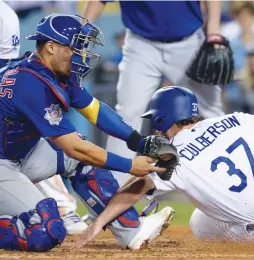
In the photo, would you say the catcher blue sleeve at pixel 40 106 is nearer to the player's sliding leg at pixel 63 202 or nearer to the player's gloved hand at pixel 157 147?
the player's gloved hand at pixel 157 147

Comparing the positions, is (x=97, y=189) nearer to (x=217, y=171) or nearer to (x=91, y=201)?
(x=91, y=201)

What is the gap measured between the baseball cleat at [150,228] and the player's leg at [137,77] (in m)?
2.00

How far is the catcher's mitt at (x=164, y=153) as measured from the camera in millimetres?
5688

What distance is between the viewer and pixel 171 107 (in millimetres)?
6258

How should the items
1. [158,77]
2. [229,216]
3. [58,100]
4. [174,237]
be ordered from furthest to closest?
[158,77]
[174,237]
[229,216]
[58,100]

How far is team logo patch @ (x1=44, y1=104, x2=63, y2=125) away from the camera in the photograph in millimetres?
5637

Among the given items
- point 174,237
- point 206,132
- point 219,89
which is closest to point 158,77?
point 219,89

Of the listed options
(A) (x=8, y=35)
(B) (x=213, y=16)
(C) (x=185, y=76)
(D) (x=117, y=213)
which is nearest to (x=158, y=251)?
(D) (x=117, y=213)

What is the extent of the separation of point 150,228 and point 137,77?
2.37 meters

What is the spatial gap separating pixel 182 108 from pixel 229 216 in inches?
31.5

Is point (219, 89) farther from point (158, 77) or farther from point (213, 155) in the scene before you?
point (213, 155)

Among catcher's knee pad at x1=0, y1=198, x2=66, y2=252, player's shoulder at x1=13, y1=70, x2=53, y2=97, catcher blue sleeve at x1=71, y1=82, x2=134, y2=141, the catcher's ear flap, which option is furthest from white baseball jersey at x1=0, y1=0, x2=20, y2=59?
catcher's knee pad at x1=0, y1=198, x2=66, y2=252

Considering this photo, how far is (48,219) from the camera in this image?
19.3 feet

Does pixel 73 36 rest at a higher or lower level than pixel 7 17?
higher
